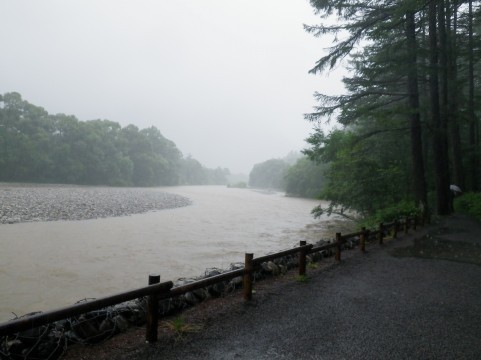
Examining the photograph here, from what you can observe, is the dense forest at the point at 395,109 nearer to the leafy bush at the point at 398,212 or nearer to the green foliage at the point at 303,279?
the leafy bush at the point at 398,212

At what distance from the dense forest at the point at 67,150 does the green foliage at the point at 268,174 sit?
45.9 m

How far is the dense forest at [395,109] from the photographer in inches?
531

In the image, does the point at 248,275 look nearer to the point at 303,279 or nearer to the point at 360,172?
the point at 303,279

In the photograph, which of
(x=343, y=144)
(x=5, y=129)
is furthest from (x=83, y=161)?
(x=343, y=144)

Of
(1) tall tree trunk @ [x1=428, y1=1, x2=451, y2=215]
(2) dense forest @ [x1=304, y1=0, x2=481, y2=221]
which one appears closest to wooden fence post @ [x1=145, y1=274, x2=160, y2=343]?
(2) dense forest @ [x1=304, y1=0, x2=481, y2=221]

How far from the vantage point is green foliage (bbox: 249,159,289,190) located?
116750mm

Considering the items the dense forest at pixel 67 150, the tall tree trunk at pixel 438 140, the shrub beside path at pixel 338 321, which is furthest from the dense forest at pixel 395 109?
the dense forest at pixel 67 150

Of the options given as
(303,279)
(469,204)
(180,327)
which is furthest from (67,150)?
(180,327)

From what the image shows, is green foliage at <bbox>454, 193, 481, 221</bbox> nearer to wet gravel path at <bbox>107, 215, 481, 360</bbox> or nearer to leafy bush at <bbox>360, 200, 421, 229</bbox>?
leafy bush at <bbox>360, 200, 421, 229</bbox>

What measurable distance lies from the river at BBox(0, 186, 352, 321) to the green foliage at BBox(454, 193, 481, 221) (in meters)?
6.89

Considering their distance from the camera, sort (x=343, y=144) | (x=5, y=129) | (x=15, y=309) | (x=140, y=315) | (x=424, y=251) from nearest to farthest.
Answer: (x=140, y=315)
(x=15, y=309)
(x=424, y=251)
(x=343, y=144)
(x=5, y=129)

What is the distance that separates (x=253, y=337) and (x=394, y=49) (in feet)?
42.7

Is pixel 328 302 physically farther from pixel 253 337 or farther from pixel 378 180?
pixel 378 180

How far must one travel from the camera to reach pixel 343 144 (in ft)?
52.2
